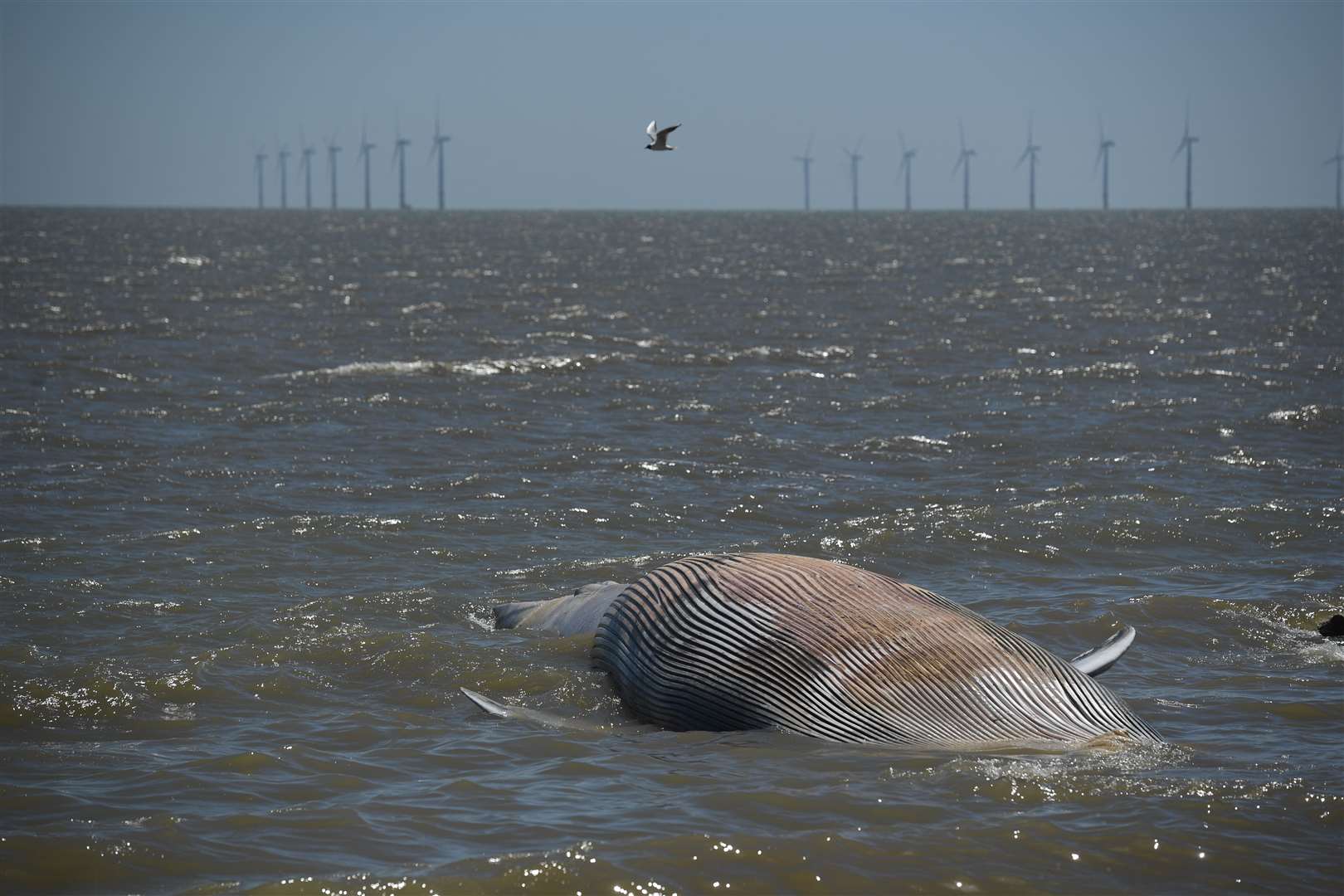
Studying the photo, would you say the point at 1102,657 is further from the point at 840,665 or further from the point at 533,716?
the point at 533,716

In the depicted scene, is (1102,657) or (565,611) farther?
(565,611)

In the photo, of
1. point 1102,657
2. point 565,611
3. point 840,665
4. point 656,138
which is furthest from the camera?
point 656,138

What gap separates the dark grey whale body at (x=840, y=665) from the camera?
7285 millimetres

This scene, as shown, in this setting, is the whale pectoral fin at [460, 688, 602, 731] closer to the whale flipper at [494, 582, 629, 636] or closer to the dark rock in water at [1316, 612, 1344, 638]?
the whale flipper at [494, 582, 629, 636]

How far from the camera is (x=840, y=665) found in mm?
7531

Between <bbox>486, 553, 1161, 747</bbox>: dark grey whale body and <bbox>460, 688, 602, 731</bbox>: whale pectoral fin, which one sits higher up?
<bbox>486, 553, 1161, 747</bbox>: dark grey whale body

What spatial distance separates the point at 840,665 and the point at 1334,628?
4.69m

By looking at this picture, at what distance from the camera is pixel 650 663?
8.32m

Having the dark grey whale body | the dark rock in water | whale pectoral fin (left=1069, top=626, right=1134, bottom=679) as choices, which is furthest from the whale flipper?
the dark rock in water

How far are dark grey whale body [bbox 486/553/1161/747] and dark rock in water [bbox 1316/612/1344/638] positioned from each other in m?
2.58

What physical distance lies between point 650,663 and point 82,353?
2228 centimetres

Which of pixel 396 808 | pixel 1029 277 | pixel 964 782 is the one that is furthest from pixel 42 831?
pixel 1029 277

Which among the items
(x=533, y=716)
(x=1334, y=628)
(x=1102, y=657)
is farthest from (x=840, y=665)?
(x=1334, y=628)

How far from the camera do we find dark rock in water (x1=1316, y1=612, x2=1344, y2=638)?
10.4 metres
